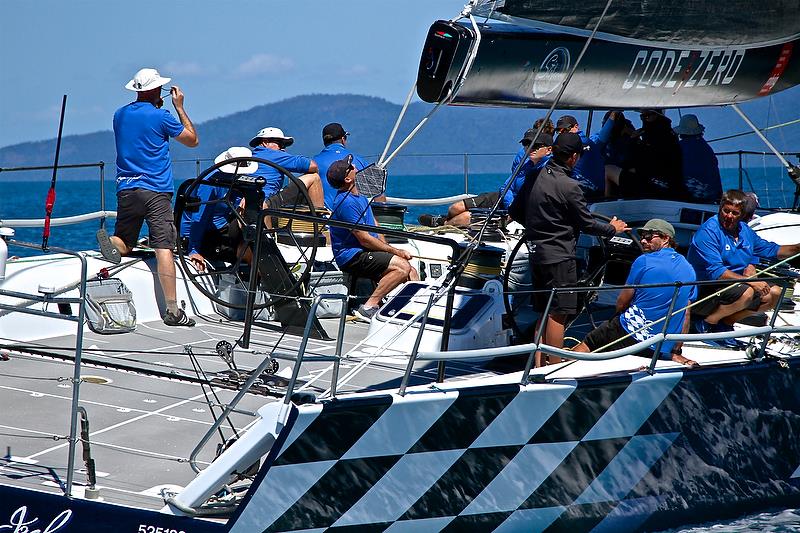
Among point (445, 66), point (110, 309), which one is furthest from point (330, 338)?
point (445, 66)

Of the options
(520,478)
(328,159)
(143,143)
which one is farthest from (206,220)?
(520,478)

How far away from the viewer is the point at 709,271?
570 centimetres

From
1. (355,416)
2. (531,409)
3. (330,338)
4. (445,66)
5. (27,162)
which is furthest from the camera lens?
(27,162)

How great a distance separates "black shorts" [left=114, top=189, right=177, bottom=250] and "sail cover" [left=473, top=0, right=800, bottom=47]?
2412mm

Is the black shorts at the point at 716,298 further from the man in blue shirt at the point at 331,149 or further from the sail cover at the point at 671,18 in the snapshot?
the man in blue shirt at the point at 331,149

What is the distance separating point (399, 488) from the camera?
13.9ft

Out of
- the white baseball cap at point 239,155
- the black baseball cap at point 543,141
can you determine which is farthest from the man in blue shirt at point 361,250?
the black baseball cap at point 543,141

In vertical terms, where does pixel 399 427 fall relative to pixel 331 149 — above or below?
below

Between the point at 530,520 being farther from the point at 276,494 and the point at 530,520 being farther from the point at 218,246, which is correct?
the point at 218,246

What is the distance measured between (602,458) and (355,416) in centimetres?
125

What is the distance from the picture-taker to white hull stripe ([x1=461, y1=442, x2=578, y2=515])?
443 centimetres

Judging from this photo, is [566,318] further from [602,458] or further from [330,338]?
[330,338]

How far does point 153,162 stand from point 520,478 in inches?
129

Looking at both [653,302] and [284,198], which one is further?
[284,198]
